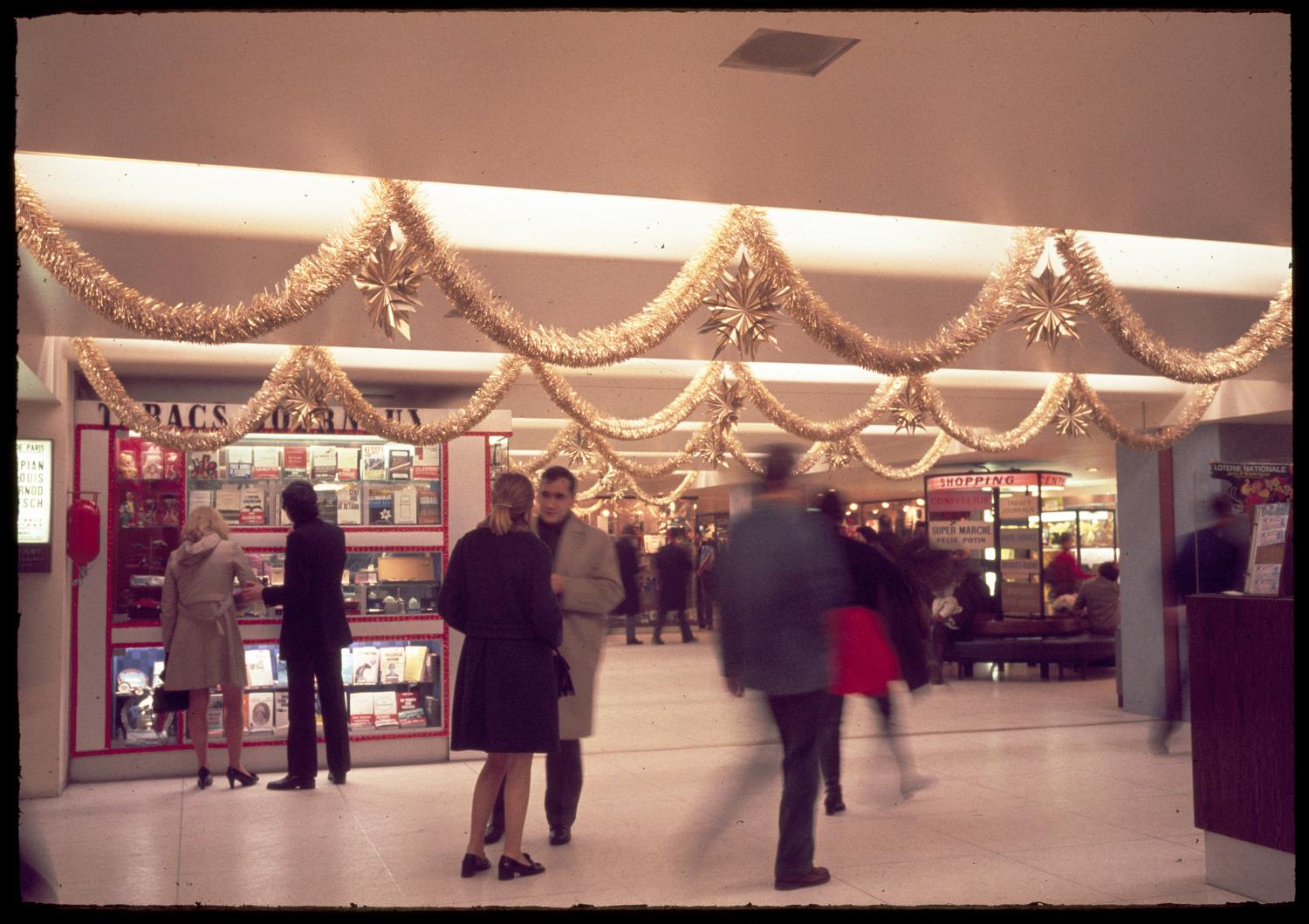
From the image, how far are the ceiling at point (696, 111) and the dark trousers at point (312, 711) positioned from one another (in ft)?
8.26

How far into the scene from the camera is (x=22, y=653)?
6.79m

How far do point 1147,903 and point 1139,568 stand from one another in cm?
680

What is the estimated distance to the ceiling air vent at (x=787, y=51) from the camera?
10.3ft

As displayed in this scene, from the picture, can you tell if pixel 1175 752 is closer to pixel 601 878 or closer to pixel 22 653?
pixel 601 878

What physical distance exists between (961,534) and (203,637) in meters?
10.3

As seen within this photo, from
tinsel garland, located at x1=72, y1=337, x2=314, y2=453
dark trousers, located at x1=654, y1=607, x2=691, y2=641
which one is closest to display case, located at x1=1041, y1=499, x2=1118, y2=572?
dark trousers, located at x1=654, y1=607, x2=691, y2=641

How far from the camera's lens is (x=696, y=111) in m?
3.64

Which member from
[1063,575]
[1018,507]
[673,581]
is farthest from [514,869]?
[673,581]

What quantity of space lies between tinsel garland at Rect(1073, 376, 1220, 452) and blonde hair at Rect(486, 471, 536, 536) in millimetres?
5517

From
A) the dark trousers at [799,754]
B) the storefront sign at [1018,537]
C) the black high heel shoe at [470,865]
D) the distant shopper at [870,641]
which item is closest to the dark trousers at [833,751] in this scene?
the distant shopper at [870,641]

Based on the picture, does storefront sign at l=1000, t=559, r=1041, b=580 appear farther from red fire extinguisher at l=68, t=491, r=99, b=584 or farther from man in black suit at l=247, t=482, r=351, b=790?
red fire extinguisher at l=68, t=491, r=99, b=584

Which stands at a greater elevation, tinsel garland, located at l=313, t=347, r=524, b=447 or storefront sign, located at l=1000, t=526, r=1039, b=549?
tinsel garland, located at l=313, t=347, r=524, b=447

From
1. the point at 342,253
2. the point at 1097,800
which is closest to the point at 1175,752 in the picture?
the point at 1097,800

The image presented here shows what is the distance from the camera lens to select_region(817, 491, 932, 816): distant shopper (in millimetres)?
4852
